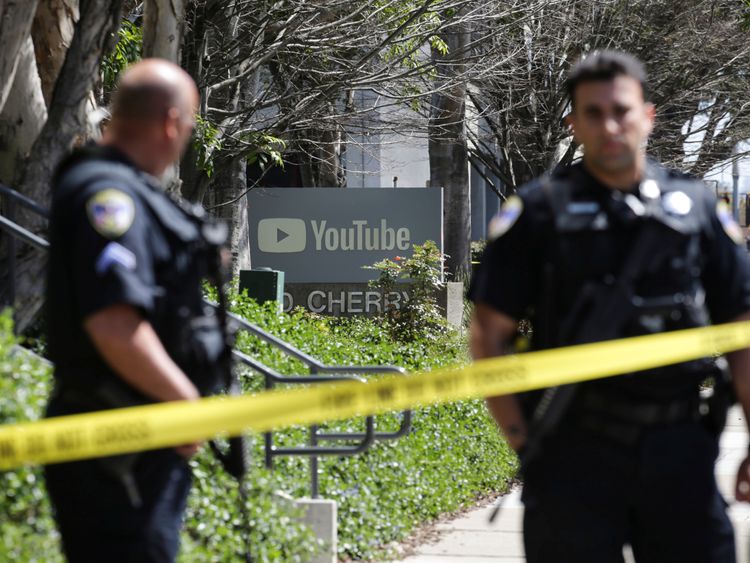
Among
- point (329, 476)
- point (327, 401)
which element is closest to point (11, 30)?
point (329, 476)

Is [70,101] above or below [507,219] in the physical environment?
above

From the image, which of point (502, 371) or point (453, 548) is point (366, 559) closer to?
point (453, 548)

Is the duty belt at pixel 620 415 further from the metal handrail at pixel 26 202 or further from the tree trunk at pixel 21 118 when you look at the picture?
the tree trunk at pixel 21 118

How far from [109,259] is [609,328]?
1.25 m

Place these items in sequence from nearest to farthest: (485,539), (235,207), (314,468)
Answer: (314,468), (485,539), (235,207)

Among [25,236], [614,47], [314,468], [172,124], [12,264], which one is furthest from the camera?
[614,47]

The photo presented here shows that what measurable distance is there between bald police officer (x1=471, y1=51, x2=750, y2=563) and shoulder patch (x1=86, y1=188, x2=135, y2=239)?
0.95m

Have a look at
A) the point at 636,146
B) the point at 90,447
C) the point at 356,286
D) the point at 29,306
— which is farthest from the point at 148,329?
the point at 356,286

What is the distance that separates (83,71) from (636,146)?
158 inches

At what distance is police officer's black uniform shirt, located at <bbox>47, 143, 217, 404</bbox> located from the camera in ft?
9.54

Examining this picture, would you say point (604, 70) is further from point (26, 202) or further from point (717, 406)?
point (26, 202)

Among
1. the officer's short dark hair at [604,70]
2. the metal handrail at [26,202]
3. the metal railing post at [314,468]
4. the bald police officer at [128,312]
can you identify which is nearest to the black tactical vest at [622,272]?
the officer's short dark hair at [604,70]

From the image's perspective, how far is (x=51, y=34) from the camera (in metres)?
8.01

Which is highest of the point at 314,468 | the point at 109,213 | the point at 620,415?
the point at 109,213
